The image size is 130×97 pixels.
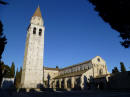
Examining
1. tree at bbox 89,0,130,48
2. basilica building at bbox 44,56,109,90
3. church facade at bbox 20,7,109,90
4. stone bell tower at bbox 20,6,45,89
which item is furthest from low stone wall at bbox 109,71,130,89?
tree at bbox 89,0,130,48

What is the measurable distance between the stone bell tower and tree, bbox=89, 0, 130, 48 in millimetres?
24710

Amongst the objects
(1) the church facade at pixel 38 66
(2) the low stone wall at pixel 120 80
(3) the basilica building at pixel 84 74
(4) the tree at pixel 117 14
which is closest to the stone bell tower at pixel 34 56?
(1) the church facade at pixel 38 66

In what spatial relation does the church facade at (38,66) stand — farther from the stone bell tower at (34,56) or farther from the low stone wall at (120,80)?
the low stone wall at (120,80)

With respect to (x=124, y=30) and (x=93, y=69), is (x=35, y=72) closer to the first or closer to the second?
(x=93, y=69)

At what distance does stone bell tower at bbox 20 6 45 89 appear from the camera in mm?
28078

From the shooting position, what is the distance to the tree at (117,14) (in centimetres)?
658

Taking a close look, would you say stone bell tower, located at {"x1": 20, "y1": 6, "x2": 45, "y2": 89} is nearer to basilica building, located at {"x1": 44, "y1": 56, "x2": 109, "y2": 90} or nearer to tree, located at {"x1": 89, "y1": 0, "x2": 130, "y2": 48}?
basilica building, located at {"x1": 44, "y1": 56, "x2": 109, "y2": 90}

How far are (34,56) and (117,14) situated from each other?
26.2 m

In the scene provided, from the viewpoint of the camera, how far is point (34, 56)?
100.0 ft

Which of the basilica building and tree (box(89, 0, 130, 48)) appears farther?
the basilica building

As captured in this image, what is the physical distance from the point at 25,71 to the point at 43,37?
10650 millimetres

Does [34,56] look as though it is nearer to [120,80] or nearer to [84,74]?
[84,74]

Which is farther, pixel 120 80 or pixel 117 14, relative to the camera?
pixel 120 80

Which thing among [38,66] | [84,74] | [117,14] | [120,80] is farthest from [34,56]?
[117,14]
